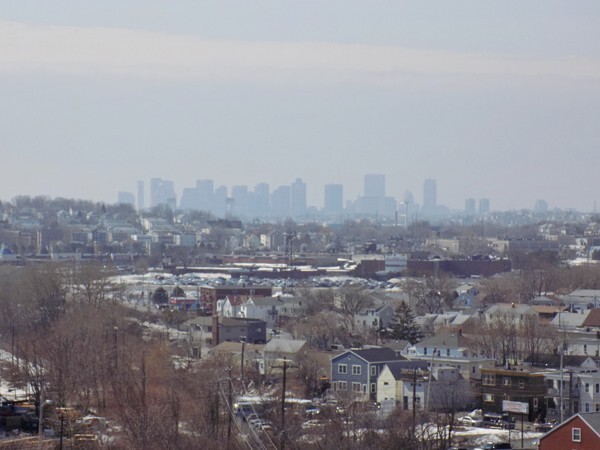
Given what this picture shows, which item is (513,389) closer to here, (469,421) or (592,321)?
(469,421)

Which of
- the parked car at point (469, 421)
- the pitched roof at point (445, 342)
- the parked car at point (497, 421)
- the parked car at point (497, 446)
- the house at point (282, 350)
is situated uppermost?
the pitched roof at point (445, 342)

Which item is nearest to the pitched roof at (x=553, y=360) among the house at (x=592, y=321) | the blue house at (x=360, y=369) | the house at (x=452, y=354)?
the house at (x=452, y=354)

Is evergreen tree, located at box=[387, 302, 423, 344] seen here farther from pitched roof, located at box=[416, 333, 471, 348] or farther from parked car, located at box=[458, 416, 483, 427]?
parked car, located at box=[458, 416, 483, 427]

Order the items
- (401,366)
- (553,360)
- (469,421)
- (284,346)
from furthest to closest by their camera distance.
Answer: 1. (284,346)
2. (553,360)
3. (401,366)
4. (469,421)

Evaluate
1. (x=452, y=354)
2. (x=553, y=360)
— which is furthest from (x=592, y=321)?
(x=452, y=354)

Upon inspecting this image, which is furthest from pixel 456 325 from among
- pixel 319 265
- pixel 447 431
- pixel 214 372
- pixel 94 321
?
pixel 319 265

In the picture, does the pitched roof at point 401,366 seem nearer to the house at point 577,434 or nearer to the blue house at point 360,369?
the blue house at point 360,369

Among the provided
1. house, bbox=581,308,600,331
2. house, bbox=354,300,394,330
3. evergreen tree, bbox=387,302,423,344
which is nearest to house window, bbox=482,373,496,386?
evergreen tree, bbox=387,302,423,344
